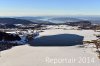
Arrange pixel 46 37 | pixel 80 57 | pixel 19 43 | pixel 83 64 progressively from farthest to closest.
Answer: pixel 46 37 → pixel 19 43 → pixel 80 57 → pixel 83 64

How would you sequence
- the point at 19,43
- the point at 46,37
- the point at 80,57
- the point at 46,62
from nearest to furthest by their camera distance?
the point at 46,62 < the point at 80,57 < the point at 19,43 < the point at 46,37

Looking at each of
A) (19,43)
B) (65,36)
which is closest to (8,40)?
(19,43)

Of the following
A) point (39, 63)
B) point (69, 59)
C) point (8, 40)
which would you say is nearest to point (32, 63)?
point (39, 63)

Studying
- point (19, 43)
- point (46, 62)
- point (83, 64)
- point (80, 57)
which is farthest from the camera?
point (19, 43)

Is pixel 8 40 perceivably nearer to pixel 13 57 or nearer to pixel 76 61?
pixel 13 57

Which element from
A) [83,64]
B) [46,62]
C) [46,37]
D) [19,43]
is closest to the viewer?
[83,64]

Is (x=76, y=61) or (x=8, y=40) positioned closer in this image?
(x=76, y=61)

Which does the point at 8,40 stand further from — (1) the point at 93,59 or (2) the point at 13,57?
(1) the point at 93,59

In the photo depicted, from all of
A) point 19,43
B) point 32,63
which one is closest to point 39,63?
point 32,63

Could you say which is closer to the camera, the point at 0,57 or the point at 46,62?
the point at 46,62
